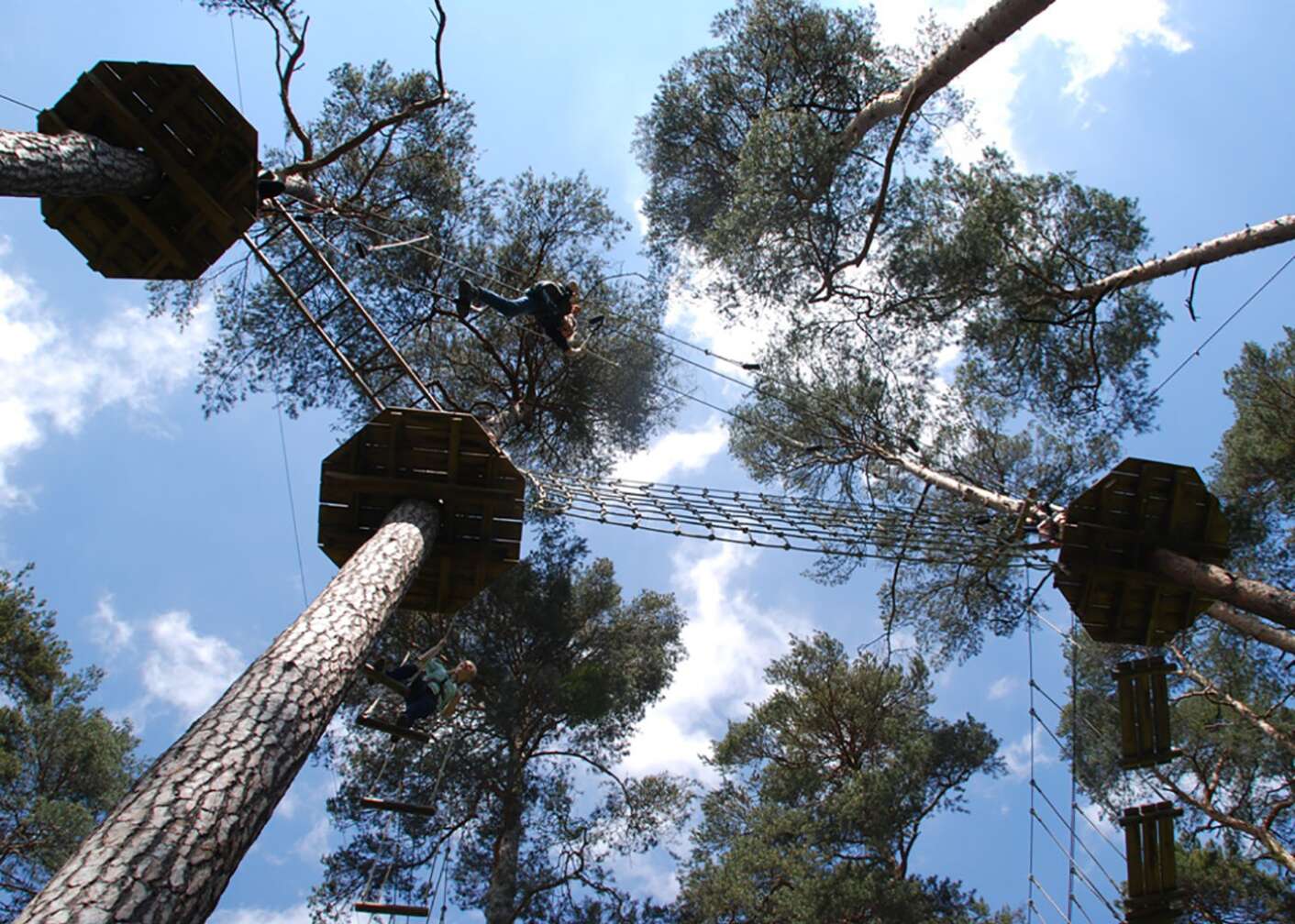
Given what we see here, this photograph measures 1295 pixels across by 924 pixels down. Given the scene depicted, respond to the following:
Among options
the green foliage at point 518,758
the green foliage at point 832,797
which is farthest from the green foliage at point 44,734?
the green foliage at point 832,797

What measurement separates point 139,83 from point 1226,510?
43.0 feet

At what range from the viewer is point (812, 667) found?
39.9 feet

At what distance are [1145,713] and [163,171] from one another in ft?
25.0

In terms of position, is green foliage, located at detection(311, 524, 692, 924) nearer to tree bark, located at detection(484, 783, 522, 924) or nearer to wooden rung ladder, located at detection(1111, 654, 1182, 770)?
tree bark, located at detection(484, 783, 522, 924)

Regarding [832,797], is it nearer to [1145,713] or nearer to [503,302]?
[1145,713]

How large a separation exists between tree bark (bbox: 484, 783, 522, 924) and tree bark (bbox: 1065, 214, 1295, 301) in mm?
8390

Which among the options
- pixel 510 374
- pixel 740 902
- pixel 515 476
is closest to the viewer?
pixel 515 476

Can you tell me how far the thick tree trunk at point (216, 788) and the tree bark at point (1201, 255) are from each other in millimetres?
7882

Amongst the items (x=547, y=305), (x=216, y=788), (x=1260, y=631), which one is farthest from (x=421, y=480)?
(x=1260, y=631)

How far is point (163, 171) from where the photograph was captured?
534 cm

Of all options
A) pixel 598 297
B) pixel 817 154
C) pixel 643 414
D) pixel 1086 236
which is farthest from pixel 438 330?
pixel 1086 236

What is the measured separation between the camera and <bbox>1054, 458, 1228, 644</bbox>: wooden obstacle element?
19.9 feet

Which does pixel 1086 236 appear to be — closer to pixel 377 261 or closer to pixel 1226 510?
pixel 1226 510

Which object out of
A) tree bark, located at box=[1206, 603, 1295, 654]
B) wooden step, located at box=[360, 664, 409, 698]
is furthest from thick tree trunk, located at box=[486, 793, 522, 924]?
tree bark, located at box=[1206, 603, 1295, 654]
